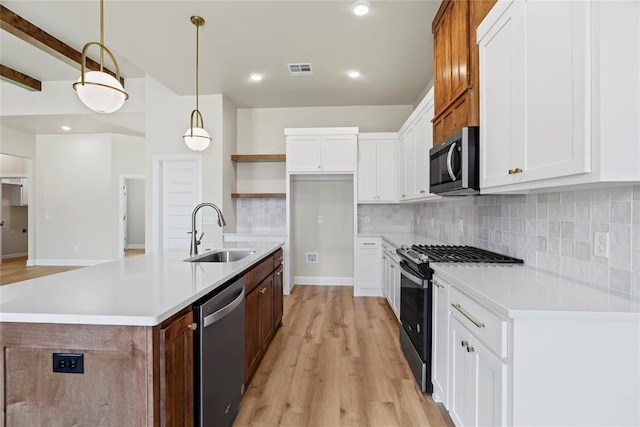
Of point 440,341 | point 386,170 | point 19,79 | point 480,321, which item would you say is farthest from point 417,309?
point 19,79

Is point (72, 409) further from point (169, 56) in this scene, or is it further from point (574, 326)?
point (169, 56)

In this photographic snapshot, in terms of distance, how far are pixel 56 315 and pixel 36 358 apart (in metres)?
0.20

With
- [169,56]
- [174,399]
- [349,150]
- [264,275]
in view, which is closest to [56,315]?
[174,399]

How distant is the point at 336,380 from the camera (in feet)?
7.77

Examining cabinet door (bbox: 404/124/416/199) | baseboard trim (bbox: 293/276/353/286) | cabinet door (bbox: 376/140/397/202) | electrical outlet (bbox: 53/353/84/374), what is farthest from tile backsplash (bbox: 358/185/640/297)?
baseboard trim (bbox: 293/276/353/286)

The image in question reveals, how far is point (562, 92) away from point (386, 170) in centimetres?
350

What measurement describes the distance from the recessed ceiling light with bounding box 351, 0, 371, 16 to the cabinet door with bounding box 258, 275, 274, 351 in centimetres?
245

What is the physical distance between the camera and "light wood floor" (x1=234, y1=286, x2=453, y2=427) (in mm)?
1946

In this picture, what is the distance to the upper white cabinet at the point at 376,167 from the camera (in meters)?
4.69

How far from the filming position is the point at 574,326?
1.12 m

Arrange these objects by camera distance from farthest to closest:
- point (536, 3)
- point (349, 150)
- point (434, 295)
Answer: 1. point (349, 150)
2. point (434, 295)
3. point (536, 3)

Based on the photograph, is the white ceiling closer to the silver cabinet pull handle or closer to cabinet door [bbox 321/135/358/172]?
cabinet door [bbox 321/135/358/172]

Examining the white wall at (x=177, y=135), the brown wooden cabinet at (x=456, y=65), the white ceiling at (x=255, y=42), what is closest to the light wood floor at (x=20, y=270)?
the white wall at (x=177, y=135)

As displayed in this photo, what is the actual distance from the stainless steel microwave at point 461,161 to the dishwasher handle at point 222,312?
1543mm
